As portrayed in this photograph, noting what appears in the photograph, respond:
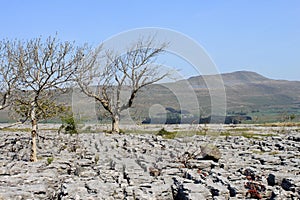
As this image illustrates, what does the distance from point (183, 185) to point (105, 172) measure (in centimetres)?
398

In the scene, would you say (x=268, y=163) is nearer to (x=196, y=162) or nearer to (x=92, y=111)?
(x=196, y=162)

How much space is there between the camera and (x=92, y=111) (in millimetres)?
39656

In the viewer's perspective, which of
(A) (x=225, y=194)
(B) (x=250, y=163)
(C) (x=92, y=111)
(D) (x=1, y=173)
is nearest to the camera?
(A) (x=225, y=194)

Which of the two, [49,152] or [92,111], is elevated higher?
[92,111]

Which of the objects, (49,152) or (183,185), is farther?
(49,152)

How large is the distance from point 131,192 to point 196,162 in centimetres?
659

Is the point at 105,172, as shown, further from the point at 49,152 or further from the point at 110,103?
the point at 110,103

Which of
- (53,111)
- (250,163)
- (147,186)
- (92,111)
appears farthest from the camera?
(92,111)

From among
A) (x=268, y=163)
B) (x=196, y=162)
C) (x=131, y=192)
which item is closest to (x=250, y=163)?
(x=268, y=163)

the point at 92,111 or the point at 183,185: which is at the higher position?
the point at 92,111

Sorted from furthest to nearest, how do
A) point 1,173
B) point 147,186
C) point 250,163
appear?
point 250,163, point 1,173, point 147,186

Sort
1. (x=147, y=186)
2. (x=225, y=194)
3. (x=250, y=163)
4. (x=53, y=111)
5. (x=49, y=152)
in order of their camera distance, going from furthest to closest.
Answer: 1. (x=49, y=152)
2. (x=53, y=111)
3. (x=250, y=163)
4. (x=147, y=186)
5. (x=225, y=194)

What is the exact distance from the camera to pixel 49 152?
883 inches

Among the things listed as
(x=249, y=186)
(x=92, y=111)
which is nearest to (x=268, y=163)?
(x=249, y=186)
